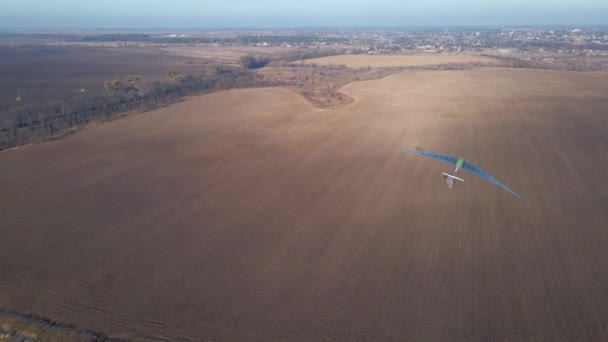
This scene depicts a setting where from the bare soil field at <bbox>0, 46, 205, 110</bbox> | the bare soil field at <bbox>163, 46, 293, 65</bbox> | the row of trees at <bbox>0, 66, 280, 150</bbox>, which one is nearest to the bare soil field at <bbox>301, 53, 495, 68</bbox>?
the bare soil field at <bbox>163, 46, 293, 65</bbox>

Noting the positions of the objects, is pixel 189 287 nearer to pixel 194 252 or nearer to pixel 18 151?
pixel 194 252

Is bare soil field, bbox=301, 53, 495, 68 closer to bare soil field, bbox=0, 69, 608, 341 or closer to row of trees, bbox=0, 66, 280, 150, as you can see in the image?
row of trees, bbox=0, 66, 280, 150

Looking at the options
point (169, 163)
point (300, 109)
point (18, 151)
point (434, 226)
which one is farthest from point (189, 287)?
point (300, 109)

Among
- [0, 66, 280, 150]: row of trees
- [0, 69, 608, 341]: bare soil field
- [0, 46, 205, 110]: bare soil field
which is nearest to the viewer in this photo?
[0, 69, 608, 341]: bare soil field

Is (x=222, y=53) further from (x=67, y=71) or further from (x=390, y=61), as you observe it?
(x=390, y=61)

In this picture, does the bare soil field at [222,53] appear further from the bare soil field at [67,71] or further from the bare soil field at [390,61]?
the bare soil field at [390,61]

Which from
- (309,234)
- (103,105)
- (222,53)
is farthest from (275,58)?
(309,234)

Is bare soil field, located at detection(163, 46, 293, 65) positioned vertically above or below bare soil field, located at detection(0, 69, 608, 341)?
above

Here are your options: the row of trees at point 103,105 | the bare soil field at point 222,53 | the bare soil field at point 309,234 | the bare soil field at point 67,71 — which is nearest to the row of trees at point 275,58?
the bare soil field at point 222,53
